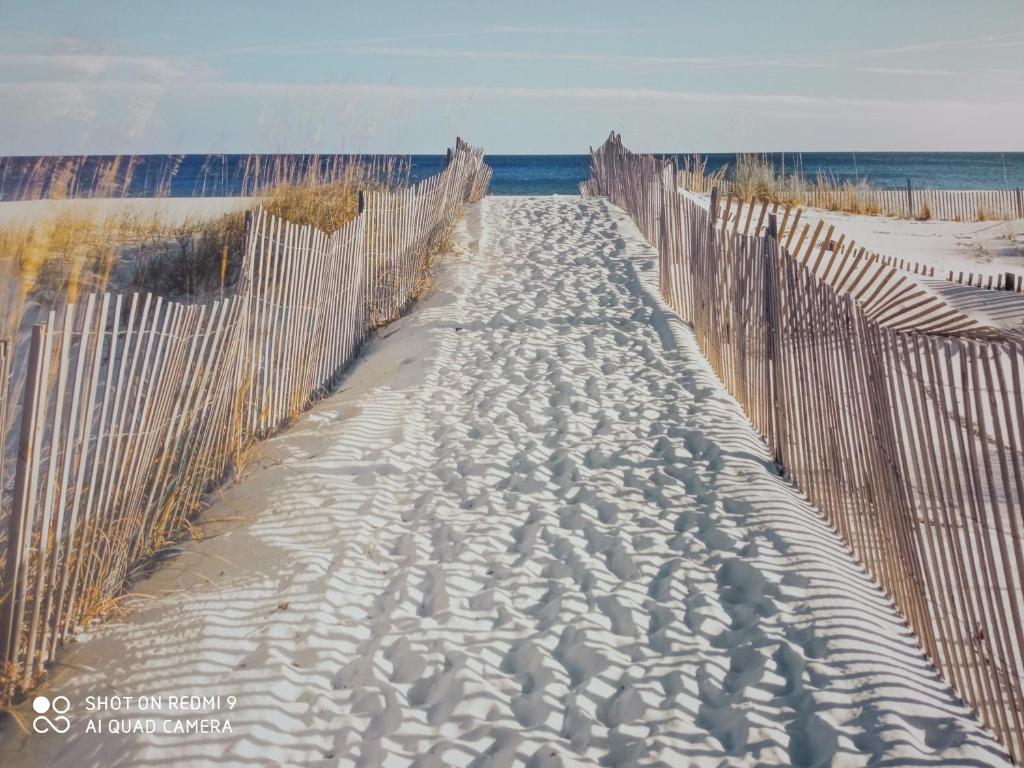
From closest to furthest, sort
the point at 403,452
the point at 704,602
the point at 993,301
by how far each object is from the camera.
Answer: the point at 704,602, the point at 403,452, the point at 993,301

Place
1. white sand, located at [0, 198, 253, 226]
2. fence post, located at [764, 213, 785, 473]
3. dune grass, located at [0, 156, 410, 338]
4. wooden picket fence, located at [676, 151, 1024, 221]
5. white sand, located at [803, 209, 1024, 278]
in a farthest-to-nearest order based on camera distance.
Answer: wooden picket fence, located at [676, 151, 1024, 221] < white sand, located at [803, 209, 1024, 278] < white sand, located at [0, 198, 253, 226] < dune grass, located at [0, 156, 410, 338] < fence post, located at [764, 213, 785, 473]

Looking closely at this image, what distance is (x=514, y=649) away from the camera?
10.7ft

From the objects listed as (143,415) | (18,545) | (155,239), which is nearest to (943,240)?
(155,239)

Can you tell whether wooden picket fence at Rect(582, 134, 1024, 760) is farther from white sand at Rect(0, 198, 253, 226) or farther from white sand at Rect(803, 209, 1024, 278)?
white sand at Rect(803, 209, 1024, 278)

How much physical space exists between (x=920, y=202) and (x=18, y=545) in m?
19.6

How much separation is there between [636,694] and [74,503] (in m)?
2.17

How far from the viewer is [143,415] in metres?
3.53

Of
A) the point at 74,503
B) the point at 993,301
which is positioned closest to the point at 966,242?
the point at 993,301

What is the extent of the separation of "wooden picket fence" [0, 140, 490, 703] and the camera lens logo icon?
11 cm

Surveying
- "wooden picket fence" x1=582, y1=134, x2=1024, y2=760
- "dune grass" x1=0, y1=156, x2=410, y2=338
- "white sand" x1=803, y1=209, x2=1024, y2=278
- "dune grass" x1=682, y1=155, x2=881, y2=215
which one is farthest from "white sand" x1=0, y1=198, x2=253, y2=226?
"dune grass" x1=682, y1=155, x2=881, y2=215

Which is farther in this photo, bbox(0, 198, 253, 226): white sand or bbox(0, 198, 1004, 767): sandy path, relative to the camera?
bbox(0, 198, 253, 226): white sand

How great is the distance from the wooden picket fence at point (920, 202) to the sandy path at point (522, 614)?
45.6 ft

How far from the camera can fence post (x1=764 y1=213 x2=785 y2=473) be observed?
15.7ft

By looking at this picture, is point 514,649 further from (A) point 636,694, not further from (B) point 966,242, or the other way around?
(B) point 966,242
